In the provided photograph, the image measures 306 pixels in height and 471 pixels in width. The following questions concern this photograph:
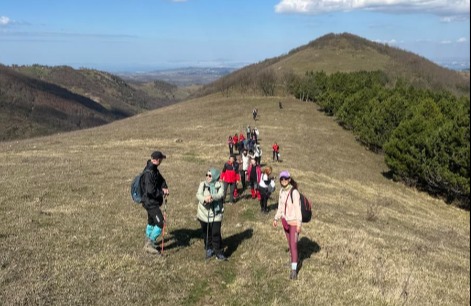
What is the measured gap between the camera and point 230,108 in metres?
95.4

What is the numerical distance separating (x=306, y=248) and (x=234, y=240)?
2.47 meters

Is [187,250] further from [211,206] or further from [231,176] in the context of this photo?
[231,176]

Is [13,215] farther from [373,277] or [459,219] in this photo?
[459,219]

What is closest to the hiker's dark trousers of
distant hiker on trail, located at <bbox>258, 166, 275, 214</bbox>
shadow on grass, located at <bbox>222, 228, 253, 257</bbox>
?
shadow on grass, located at <bbox>222, 228, 253, 257</bbox>

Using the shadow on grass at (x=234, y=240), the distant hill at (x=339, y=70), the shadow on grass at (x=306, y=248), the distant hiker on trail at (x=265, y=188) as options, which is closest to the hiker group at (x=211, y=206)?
the shadow on grass at (x=234, y=240)

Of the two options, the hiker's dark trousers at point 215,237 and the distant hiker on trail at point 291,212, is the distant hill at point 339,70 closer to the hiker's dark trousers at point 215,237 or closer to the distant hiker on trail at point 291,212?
the hiker's dark trousers at point 215,237

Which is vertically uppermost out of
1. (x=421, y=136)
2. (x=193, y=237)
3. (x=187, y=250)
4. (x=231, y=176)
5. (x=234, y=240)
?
(x=231, y=176)

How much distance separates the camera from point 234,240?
15094 mm

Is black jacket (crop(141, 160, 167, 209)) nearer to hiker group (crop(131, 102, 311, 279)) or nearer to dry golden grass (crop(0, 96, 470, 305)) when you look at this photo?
hiker group (crop(131, 102, 311, 279))

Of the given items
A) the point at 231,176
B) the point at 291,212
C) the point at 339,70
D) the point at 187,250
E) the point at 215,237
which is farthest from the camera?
the point at 339,70

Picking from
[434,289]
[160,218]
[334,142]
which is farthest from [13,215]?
[334,142]

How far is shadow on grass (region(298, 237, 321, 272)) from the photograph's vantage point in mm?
13975

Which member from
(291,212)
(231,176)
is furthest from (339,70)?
(291,212)

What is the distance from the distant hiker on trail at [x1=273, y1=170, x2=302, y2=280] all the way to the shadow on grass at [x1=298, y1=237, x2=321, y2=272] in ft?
4.80
